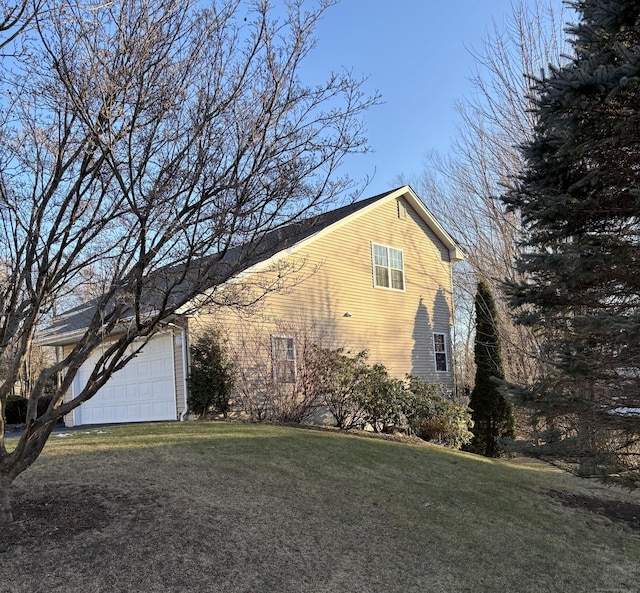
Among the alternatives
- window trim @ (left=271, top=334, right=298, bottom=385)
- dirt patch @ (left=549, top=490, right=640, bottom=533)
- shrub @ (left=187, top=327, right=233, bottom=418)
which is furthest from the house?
dirt patch @ (left=549, top=490, right=640, bottom=533)

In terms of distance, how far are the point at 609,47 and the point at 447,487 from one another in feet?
19.5

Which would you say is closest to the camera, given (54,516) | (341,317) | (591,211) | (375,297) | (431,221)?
(54,516)

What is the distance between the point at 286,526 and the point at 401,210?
1395cm

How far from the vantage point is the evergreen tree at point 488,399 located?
14.0 m

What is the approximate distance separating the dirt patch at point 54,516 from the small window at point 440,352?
14.3 metres

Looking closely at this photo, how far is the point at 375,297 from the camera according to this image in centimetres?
1705

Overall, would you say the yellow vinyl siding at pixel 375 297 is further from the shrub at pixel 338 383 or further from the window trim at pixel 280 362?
the shrub at pixel 338 383

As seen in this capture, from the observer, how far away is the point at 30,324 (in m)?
4.92

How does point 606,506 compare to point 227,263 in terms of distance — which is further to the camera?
point 606,506

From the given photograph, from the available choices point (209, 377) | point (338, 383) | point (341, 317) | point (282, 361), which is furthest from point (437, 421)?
point (209, 377)

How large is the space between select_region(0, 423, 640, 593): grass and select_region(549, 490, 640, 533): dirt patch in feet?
0.36

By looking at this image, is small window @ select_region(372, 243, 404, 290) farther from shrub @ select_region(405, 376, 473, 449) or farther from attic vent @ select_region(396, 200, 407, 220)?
shrub @ select_region(405, 376, 473, 449)

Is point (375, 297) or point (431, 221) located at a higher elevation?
point (431, 221)

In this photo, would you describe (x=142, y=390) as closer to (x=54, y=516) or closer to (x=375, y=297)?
(x=375, y=297)
